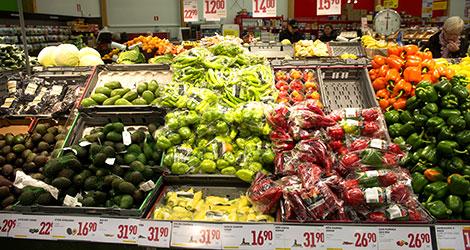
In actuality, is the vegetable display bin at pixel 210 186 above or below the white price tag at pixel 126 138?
below

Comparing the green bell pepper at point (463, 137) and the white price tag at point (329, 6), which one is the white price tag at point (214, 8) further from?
the green bell pepper at point (463, 137)

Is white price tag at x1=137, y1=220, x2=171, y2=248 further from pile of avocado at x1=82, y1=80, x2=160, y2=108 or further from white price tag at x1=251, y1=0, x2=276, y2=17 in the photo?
white price tag at x1=251, y1=0, x2=276, y2=17

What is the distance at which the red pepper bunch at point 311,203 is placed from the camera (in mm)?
1877

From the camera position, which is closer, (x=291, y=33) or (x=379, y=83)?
(x=379, y=83)

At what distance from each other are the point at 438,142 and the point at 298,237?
1.03m

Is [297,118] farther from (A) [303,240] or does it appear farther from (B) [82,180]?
(B) [82,180]

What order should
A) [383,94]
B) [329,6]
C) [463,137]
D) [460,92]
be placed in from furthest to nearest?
[329,6], [383,94], [460,92], [463,137]

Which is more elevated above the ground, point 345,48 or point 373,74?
point 345,48

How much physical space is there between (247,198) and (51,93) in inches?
85.5

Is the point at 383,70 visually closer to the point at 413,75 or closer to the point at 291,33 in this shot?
the point at 413,75

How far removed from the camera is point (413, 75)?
271cm

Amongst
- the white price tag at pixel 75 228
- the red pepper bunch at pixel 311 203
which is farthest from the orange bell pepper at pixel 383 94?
the white price tag at pixel 75 228

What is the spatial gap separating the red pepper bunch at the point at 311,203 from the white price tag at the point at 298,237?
0.07 m

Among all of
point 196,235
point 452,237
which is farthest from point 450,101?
point 196,235
